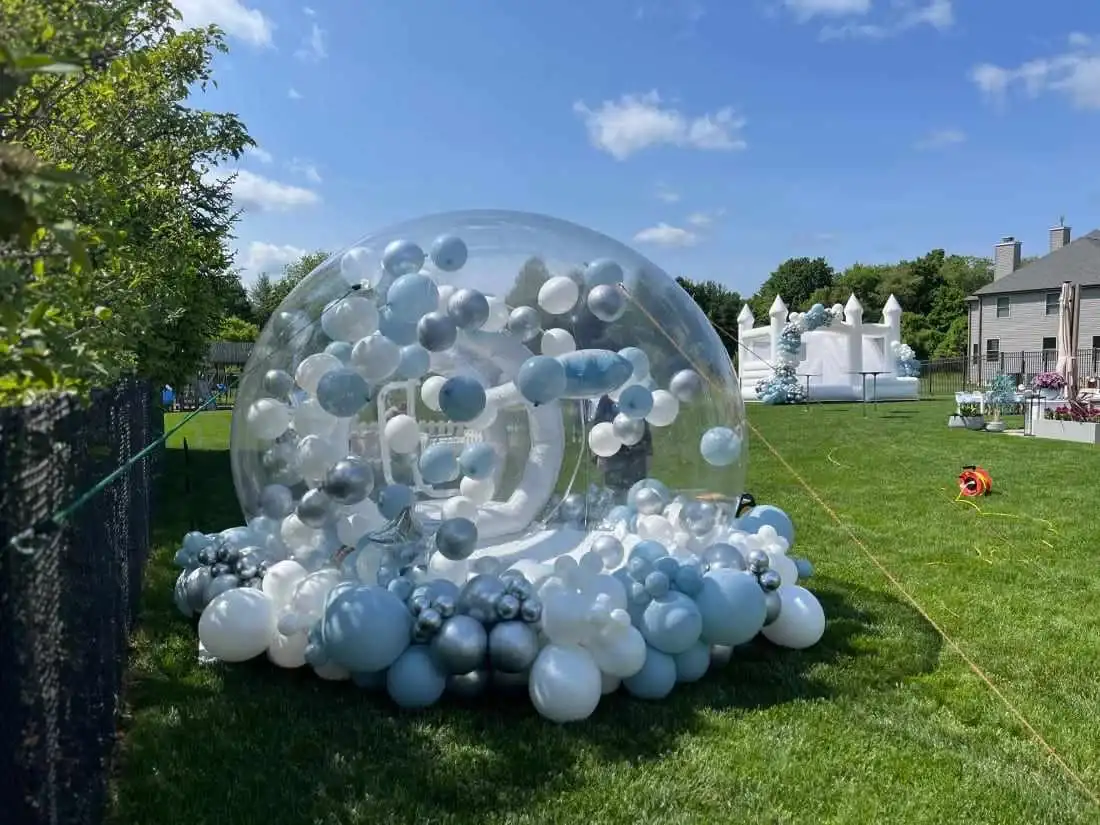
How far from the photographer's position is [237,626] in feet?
16.0

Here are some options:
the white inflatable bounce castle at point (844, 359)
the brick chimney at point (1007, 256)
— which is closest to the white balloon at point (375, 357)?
the white inflatable bounce castle at point (844, 359)

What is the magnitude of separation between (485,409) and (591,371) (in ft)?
2.49

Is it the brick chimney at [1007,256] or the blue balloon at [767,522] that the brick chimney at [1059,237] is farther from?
the blue balloon at [767,522]

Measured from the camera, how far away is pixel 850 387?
31188mm

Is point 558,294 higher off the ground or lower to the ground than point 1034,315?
lower

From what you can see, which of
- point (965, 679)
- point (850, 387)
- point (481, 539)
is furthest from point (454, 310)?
point (850, 387)

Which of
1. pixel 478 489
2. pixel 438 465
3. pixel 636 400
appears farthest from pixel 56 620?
pixel 636 400

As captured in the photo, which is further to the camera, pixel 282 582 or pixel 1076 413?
pixel 1076 413

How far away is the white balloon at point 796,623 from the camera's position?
5.37 metres

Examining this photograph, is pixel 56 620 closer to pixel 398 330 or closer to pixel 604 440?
pixel 398 330

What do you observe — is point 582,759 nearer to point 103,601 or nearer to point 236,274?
point 103,601

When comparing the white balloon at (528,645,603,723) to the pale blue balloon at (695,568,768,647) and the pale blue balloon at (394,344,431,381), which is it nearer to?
the pale blue balloon at (695,568,768,647)

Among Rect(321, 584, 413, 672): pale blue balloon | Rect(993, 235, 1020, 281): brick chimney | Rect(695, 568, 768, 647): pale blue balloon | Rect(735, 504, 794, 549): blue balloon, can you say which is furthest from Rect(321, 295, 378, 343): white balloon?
Rect(993, 235, 1020, 281): brick chimney

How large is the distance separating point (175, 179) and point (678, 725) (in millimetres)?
8591
